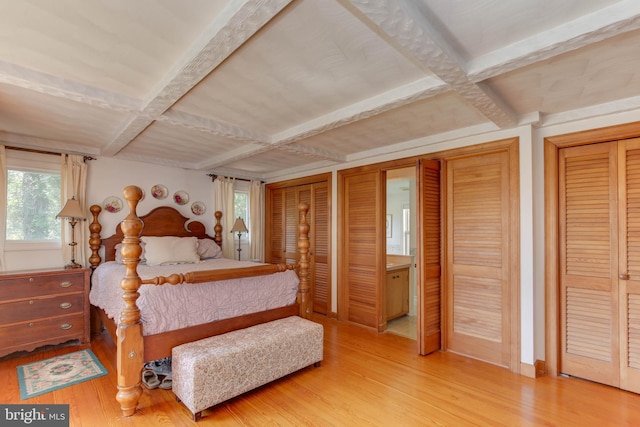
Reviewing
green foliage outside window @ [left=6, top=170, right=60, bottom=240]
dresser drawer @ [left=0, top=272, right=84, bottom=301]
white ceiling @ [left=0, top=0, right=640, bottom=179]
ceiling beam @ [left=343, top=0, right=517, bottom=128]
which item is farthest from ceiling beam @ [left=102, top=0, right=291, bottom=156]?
green foliage outside window @ [left=6, top=170, right=60, bottom=240]

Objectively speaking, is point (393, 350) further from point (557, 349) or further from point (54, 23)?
point (54, 23)

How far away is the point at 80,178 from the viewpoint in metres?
3.92

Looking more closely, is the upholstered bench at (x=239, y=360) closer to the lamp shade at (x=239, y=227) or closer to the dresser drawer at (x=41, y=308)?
the dresser drawer at (x=41, y=308)

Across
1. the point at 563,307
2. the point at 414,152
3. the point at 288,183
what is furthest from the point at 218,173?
the point at 563,307

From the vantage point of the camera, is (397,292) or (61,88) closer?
(61,88)

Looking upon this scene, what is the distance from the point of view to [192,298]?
2.59 m

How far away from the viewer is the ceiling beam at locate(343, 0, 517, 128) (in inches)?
54.0

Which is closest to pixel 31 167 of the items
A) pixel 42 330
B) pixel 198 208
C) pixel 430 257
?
pixel 42 330

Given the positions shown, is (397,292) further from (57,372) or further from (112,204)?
(112,204)

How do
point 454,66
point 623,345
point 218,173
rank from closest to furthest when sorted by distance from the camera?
point 454,66 → point 623,345 → point 218,173

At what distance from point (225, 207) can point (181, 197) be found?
0.71 m

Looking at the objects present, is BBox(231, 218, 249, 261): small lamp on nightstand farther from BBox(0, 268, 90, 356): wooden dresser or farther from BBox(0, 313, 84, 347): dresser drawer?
BBox(0, 313, 84, 347): dresser drawer

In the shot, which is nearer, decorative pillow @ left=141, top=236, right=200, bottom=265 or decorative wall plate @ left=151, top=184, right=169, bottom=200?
decorative pillow @ left=141, top=236, right=200, bottom=265

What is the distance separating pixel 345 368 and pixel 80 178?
12.5ft
